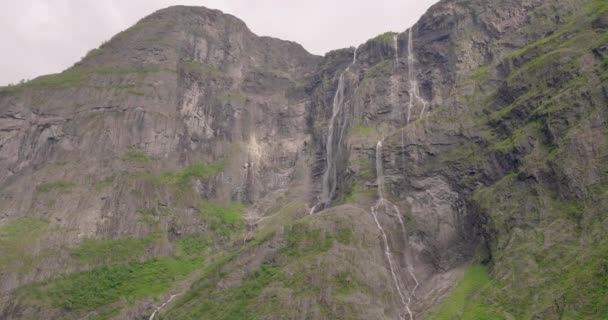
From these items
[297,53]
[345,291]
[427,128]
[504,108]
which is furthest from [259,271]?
[297,53]

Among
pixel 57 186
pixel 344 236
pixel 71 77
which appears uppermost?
pixel 71 77

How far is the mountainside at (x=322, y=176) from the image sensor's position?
203 feet

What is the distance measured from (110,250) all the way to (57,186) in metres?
16.6

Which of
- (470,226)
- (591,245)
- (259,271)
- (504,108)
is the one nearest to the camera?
(591,245)

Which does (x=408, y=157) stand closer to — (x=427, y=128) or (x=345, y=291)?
(x=427, y=128)

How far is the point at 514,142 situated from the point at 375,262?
25.5 m

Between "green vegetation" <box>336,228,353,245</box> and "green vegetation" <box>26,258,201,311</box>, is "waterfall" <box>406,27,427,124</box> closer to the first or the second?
"green vegetation" <box>336,228,353,245</box>

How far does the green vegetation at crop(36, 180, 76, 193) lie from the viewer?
86000 mm

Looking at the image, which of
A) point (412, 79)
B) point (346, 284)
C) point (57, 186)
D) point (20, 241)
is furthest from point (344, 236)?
point (57, 186)

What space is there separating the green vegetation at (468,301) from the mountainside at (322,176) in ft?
0.79

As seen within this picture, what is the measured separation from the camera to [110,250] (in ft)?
259

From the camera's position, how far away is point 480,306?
57.3 meters

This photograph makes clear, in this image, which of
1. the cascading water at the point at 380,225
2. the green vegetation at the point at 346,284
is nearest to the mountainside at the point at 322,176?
the green vegetation at the point at 346,284

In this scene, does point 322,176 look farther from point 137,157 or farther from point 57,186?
point 57,186
